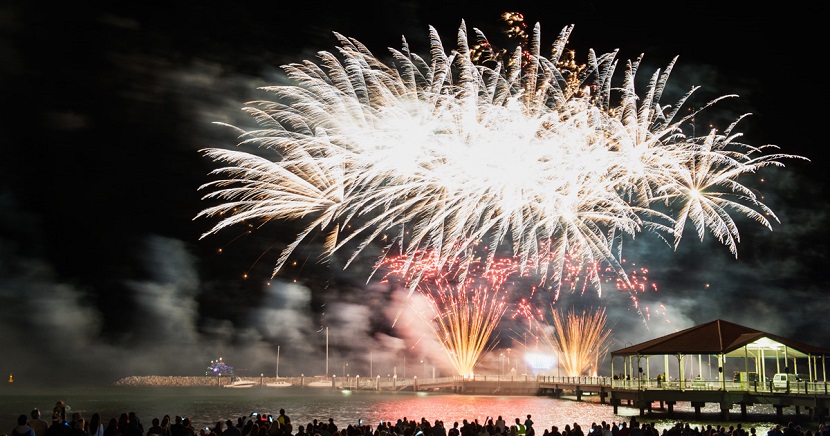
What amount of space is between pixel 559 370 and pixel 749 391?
4804cm

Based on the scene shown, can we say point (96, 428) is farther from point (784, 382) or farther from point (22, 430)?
point (784, 382)

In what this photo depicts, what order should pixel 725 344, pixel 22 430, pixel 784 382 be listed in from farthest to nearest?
pixel 725 344, pixel 784 382, pixel 22 430

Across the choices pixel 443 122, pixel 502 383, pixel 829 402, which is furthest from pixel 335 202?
pixel 502 383

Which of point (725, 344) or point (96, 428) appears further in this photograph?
point (725, 344)

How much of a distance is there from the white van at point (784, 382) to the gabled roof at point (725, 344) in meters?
1.26

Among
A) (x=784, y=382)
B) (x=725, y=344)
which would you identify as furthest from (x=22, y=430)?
(x=784, y=382)

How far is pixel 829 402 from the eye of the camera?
34438 mm

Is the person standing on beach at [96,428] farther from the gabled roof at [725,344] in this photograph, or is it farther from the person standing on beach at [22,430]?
the gabled roof at [725,344]

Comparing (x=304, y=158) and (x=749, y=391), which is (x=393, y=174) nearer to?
(x=304, y=158)

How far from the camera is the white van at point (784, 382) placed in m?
36.6

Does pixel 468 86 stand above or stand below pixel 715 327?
above

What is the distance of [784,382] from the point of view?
122 ft

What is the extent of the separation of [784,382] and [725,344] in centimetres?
319

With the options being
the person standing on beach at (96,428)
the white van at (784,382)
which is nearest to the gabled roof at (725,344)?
the white van at (784,382)
